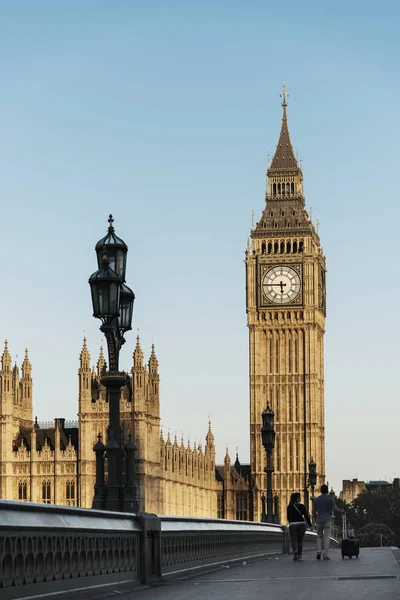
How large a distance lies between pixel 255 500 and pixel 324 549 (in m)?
84.5

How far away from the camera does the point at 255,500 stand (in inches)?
4333

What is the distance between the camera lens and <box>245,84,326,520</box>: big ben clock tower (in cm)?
10988

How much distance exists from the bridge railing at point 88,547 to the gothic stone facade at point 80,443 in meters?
60.5

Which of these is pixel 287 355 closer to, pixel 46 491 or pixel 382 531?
pixel 46 491

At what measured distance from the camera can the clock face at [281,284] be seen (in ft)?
365

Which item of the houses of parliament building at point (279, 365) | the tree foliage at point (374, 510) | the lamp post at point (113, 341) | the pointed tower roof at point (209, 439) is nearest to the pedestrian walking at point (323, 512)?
the lamp post at point (113, 341)

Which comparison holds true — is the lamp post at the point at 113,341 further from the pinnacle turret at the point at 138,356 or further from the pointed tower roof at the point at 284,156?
the pointed tower roof at the point at 284,156

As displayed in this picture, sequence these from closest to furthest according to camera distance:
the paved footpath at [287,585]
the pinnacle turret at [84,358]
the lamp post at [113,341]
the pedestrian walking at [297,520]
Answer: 1. the paved footpath at [287,585]
2. the lamp post at [113,341]
3. the pedestrian walking at [297,520]
4. the pinnacle turret at [84,358]

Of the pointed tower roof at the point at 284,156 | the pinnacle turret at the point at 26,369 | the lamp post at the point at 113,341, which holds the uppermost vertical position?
the pointed tower roof at the point at 284,156

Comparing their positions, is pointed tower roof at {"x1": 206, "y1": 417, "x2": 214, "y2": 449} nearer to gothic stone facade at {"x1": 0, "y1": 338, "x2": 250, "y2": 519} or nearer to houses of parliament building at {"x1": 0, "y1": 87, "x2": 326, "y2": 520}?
houses of parliament building at {"x1": 0, "y1": 87, "x2": 326, "y2": 520}

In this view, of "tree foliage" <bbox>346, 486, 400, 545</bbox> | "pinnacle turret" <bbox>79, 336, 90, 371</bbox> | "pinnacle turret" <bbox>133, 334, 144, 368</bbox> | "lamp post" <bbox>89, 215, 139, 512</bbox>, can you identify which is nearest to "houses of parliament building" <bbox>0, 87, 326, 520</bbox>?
"pinnacle turret" <bbox>79, 336, 90, 371</bbox>

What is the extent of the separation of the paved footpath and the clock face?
295 feet

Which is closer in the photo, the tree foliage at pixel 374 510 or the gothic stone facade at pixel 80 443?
the gothic stone facade at pixel 80 443

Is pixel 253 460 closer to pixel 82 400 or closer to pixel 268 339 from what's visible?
pixel 268 339
